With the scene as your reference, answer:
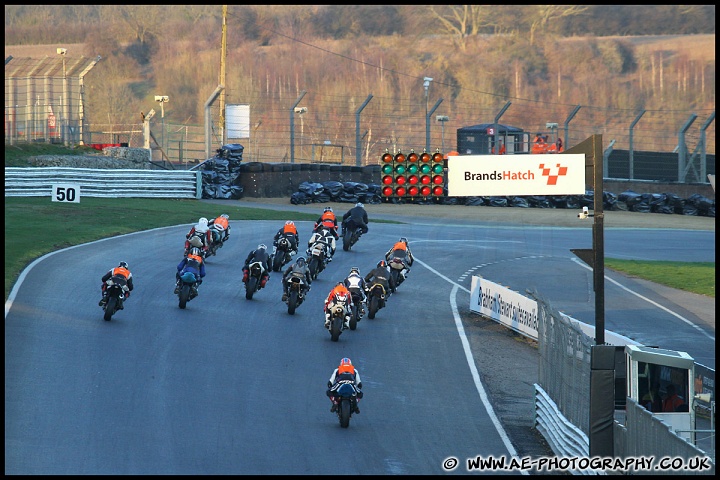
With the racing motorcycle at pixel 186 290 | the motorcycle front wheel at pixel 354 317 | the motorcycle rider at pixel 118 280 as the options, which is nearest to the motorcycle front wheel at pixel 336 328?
the motorcycle front wheel at pixel 354 317

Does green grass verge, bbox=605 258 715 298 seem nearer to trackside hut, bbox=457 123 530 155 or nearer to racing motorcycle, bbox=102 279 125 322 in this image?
racing motorcycle, bbox=102 279 125 322

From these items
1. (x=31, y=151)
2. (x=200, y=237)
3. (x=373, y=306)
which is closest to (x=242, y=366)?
(x=373, y=306)

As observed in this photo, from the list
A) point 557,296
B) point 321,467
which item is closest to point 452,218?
point 557,296

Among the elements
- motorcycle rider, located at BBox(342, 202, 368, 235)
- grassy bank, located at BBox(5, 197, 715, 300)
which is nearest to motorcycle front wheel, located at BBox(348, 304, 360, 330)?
grassy bank, located at BBox(5, 197, 715, 300)

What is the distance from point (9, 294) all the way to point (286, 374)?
6347mm

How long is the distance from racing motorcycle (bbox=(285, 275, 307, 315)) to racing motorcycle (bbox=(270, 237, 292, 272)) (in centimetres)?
361

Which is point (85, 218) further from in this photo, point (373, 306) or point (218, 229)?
point (373, 306)

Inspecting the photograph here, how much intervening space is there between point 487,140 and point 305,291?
2950 cm

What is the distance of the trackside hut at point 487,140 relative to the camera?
159 ft

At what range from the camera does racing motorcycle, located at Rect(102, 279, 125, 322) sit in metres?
18.6

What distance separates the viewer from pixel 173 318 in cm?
1958

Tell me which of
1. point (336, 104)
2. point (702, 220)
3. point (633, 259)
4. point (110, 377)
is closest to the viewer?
point (110, 377)

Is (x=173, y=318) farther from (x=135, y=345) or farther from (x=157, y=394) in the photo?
(x=157, y=394)

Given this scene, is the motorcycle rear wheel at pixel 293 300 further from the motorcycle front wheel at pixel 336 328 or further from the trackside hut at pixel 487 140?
the trackside hut at pixel 487 140
